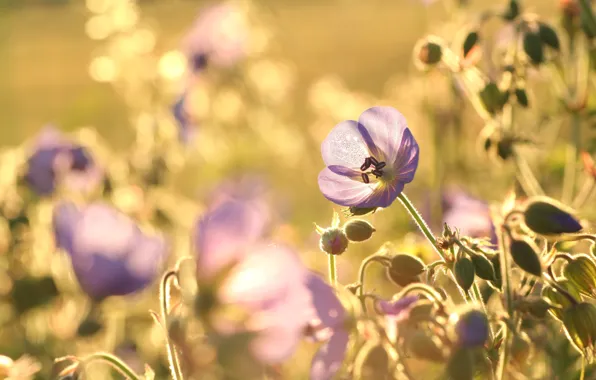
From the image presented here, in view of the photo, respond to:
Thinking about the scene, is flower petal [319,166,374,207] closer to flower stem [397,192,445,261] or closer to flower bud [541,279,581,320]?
flower stem [397,192,445,261]

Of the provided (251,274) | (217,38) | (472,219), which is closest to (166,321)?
(251,274)

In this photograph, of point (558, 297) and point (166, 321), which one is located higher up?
point (166, 321)

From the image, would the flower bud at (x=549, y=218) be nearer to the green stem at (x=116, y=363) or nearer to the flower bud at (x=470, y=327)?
the flower bud at (x=470, y=327)

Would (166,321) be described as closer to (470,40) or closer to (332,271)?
(332,271)

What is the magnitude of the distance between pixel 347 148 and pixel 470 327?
426 mm

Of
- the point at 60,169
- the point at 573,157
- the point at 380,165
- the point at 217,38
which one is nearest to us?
the point at 380,165

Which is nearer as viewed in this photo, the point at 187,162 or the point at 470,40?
the point at 470,40

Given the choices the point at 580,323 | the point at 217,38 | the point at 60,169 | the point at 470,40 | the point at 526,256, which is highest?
the point at 217,38

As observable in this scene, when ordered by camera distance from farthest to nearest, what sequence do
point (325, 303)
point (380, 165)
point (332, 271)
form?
point (380, 165)
point (332, 271)
point (325, 303)

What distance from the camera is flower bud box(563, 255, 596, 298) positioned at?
1118 millimetres

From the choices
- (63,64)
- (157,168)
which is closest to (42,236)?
(157,168)

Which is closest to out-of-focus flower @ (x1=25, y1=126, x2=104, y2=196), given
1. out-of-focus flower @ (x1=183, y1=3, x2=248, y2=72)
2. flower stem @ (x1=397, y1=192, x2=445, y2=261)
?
out-of-focus flower @ (x1=183, y1=3, x2=248, y2=72)

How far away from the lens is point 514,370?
126cm

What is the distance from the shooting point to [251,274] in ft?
3.23
